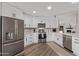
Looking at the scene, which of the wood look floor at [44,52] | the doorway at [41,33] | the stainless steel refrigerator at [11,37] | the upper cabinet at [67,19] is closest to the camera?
the stainless steel refrigerator at [11,37]

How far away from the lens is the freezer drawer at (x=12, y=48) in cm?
268

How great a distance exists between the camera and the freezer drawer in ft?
8.80

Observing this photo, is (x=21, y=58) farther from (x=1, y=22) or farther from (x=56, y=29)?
(x=56, y=29)

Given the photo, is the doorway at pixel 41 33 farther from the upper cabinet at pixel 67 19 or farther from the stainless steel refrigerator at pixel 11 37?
the stainless steel refrigerator at pixel 11 37

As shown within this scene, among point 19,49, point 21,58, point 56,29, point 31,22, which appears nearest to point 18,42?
point 19,49

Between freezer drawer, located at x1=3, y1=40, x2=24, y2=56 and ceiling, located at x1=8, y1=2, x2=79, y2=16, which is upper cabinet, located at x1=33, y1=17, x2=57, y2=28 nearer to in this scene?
ceiling, located at x1=8, y1=2, x2=79, y2=16

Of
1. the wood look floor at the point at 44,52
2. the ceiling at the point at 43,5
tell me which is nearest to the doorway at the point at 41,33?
the wood look floor at the point at 44,52

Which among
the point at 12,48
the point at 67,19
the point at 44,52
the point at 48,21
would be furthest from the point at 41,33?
the point at 12,48

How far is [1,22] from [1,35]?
0.35 meters

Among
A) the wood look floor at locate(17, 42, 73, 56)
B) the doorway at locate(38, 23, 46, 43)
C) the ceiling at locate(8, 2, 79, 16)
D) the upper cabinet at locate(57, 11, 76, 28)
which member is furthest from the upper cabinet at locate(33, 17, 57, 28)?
the wood look floor at locate(17, 42, 73, 56)

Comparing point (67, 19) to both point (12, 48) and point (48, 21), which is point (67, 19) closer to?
point (48, 21)

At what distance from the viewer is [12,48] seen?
2977mm

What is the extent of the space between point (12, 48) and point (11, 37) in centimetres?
34

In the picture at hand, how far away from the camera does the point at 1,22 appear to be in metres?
2.63
